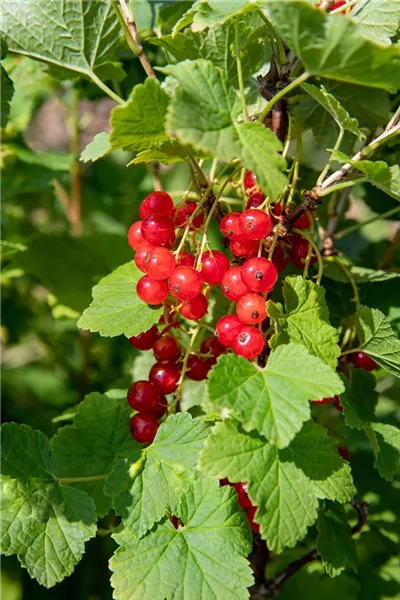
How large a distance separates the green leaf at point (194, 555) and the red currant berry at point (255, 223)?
359 millimetres

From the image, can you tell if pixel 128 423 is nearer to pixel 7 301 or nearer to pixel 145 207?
pixel 145 207

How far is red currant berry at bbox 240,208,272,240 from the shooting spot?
0.89 metres

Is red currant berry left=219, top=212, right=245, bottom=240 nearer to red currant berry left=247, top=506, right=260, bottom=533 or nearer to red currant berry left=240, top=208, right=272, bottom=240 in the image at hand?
red currant berry left=240, top=208, right=272, bottom=240

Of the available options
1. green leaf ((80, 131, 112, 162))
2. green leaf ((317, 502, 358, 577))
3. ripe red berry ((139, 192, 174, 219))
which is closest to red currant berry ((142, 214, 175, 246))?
ripe red berry ((139, 192, 174, 219))

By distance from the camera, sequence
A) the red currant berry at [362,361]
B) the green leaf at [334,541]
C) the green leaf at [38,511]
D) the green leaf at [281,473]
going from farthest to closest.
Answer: the red currant berry at [362,361] → the green leaf at [334,541] → the green leaf at [38,511] → the green leaf at [281,473]

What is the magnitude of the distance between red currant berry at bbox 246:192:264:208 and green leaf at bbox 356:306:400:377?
0.79 ft

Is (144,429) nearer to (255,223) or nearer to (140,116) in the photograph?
(255,223)

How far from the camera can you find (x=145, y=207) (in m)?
0.99

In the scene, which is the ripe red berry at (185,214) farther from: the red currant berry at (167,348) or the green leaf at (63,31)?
the green leaf at (63,31)

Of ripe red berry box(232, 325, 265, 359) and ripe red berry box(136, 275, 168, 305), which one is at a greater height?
ripe red berry box(232, 325, 265, 359)

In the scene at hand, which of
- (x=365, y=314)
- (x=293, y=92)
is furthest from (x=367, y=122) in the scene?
(x=365, y=314)

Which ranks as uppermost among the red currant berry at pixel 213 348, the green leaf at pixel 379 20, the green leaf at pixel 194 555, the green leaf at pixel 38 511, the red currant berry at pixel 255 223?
the green leaf at pixel 379 20

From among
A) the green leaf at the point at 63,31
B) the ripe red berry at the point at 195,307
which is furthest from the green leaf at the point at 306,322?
the green leaf at the point at 63,31

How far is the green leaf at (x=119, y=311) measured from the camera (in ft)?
3.21
